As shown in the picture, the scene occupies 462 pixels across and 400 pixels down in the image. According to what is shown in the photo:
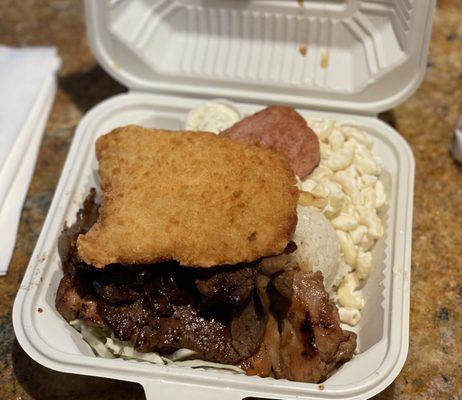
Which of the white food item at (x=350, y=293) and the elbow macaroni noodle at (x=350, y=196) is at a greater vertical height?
the elbow macaroni noodle at (x=350, y=196)

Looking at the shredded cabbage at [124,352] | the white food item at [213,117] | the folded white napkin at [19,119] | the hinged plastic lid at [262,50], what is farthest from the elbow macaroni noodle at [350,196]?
the folded white napkin at [19,119]

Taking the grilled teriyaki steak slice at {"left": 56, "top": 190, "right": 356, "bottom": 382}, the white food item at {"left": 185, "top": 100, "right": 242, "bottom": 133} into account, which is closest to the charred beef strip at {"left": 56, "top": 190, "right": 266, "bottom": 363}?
the grilled teriyaki steak slice at {"left": 56, "top": 190, "right": 356, "bottom": 382}

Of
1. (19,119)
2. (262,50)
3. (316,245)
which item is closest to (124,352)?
(316,245)

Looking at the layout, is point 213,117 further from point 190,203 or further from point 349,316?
point 349,316

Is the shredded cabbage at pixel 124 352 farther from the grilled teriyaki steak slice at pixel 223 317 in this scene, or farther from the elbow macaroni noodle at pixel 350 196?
the elbow macaroni noodle at pixel 350 196

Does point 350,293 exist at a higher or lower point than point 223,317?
lower
